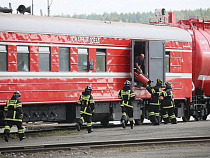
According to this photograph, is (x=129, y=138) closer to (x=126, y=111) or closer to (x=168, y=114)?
(x=126, y=111)

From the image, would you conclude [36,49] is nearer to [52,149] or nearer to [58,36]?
[58,36]

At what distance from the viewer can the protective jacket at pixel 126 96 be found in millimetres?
20766

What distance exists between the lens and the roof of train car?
62.5 feet

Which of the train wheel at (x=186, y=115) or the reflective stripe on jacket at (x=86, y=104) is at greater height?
the reflective stripe on jacket at (x=86, y=104)

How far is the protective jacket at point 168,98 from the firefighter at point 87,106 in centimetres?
424

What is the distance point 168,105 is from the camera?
904 inches

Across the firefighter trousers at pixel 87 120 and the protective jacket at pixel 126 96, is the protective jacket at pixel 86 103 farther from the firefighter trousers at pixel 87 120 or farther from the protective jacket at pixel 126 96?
the protective jacket at pixel 126 96

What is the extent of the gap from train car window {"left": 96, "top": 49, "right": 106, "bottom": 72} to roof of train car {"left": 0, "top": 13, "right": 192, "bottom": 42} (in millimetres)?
582

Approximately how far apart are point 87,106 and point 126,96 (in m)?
1.87

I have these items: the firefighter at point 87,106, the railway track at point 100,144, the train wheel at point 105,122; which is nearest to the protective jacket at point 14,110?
the railway track at point 100,144

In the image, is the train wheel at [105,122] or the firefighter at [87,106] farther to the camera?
the train wheel at [105,122]

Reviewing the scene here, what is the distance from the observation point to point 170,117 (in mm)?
23250

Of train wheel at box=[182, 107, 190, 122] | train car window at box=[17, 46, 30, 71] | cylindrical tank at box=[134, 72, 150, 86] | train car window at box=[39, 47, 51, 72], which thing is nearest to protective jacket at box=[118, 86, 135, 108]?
cylindrical tank at box=[134, 72, 150, 86]

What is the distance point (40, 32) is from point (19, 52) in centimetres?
106
